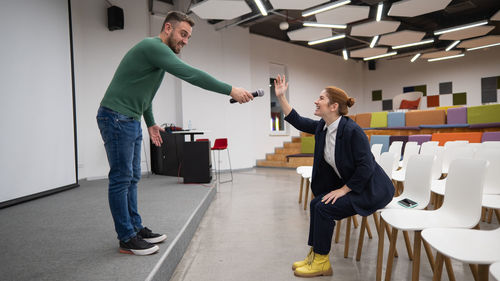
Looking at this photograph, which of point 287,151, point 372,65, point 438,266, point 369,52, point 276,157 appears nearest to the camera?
point 438,266

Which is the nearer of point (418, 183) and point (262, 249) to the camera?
point (418, 183)

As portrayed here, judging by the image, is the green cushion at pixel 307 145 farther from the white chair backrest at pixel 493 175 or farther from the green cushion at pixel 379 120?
the white chair backrest at pixel 493 175

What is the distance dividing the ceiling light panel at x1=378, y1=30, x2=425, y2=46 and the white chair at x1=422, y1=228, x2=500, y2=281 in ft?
26.3

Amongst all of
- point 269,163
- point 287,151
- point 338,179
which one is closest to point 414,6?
point 287,151

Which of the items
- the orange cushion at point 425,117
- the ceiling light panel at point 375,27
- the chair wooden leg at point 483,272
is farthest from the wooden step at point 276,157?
the chair wooden leg at point 483,272

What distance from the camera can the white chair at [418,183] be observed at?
1.94 metres

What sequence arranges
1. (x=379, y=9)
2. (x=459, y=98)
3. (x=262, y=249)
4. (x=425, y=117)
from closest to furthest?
(x=262, y=249)
(x=379, y=9)
(x=425, y=117)
(x=459, y=98)

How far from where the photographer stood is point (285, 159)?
8.47 meters

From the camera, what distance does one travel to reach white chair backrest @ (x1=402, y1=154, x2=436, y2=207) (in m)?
1.95

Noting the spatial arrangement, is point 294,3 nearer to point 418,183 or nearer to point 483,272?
point 418,183

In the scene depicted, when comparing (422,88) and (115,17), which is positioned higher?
(115,17)

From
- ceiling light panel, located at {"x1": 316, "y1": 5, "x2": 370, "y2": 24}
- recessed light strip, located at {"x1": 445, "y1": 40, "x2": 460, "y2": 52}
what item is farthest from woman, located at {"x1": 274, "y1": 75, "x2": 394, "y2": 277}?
recessed light strip, located at {"x1": 445, "y1": 40, "x2": 460, "y2": 52}

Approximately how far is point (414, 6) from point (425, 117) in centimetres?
241

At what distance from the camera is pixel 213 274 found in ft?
6.35
